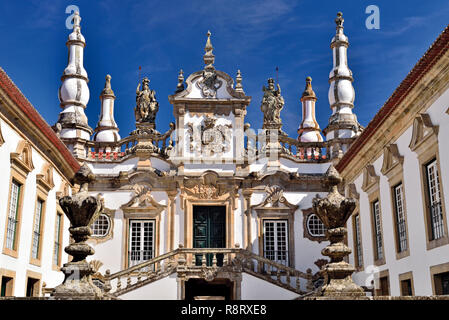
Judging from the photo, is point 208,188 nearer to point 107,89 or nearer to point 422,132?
point 422,132

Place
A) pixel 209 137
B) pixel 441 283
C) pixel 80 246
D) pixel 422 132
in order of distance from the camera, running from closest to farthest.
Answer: pixel 80 246
pixel 441 283
pixel 422 132
pixel 209 137

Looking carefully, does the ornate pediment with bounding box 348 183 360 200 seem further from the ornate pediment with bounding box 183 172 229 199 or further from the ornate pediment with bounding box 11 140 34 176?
the ornate pediment with bounding box 11 140 34 176

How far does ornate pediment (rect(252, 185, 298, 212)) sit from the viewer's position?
1970 centimetres

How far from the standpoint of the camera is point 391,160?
46.2 ft

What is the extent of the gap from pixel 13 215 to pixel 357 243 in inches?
396

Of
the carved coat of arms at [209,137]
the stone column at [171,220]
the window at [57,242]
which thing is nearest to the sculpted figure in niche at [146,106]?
the carved coat of arms at [209,137]

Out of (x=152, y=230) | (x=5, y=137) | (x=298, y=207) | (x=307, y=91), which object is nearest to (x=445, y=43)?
(x=5, y=137)

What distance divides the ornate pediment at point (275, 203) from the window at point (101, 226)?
16.5 feet

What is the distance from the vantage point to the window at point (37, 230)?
15402 millimetres

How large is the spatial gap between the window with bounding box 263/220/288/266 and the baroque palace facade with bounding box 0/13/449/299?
0.12 ft

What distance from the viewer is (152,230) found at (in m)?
19.6

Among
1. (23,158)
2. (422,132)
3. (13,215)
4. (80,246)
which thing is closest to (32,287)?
(13,215)

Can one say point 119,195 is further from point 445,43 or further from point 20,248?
point 445,43

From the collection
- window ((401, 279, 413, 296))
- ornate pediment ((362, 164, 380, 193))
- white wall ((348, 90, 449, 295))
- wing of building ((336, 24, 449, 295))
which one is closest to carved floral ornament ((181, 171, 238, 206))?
wing of building ((336, 24, 449, 295))
